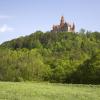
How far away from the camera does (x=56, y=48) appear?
13750 centimetres

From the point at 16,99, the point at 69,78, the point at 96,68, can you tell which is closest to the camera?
the point at 16,99

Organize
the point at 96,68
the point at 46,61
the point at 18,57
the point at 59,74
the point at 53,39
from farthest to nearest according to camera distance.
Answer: the point at 53,39, the point at 46,61, the point at 18,57, the point at 59,74, the point at 96,68

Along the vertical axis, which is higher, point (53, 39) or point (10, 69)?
point (53, 39)

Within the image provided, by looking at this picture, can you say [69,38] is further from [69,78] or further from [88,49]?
[69,78]

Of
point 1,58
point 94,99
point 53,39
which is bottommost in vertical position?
point 94,99

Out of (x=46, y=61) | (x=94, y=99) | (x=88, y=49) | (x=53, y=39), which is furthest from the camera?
(x=53, y=39)

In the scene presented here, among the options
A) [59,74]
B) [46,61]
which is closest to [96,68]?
[59,74]

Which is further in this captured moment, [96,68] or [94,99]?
[96,68]

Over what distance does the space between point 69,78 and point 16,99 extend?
55689 mm

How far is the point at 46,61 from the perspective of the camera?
103 m

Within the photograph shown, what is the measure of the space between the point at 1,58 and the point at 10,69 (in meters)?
6.17

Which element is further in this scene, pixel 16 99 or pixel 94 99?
pixel 94 99

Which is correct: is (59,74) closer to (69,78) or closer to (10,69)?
(69,78)

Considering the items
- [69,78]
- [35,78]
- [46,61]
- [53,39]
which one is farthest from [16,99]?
[53,39]
